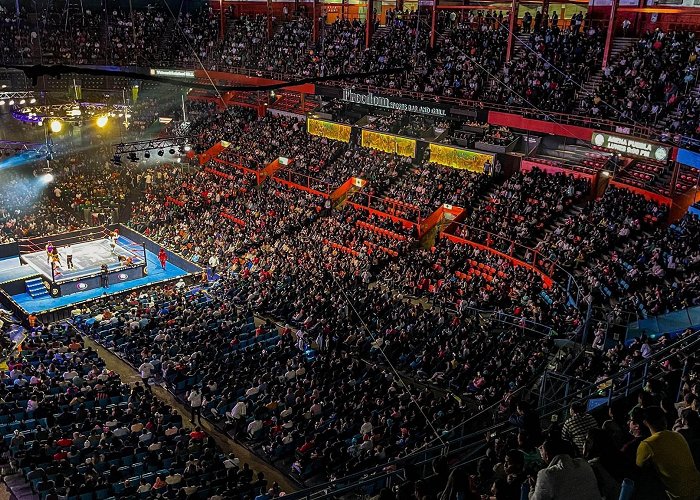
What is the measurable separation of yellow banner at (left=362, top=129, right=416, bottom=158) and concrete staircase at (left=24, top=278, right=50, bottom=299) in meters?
18.7

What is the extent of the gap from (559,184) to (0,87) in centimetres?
3671

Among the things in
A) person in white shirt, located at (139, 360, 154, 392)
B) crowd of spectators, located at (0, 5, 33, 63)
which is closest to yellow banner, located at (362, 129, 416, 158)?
person in white shirt, located at (139, 360, 154, 392)

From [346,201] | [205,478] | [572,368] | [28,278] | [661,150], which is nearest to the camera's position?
[205,478]

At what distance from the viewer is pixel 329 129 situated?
4056cm

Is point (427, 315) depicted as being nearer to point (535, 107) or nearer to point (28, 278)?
point (535, 107)

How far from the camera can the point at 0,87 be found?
44.2 metres

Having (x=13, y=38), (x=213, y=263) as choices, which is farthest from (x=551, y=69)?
(x=13, y=38)

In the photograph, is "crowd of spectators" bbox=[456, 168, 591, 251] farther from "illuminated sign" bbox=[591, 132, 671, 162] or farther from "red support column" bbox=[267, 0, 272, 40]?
"red support column" bbox=[267, 0, 272, 40]

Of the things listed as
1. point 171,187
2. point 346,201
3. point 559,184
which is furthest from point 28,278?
point 559,184

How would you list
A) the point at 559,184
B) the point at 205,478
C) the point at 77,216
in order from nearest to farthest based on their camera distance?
the point at 205,478 < the point at 559,184 < the point at 77,216

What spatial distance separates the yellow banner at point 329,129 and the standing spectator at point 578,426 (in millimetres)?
32849

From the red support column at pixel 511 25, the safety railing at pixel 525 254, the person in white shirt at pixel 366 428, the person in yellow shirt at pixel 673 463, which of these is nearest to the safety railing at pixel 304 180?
the safety railing at pixel 525 254

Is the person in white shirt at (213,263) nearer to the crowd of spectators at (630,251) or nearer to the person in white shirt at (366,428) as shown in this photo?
the crowd of spectators at (630,251)

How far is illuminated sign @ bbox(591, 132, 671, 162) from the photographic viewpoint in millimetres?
24297
